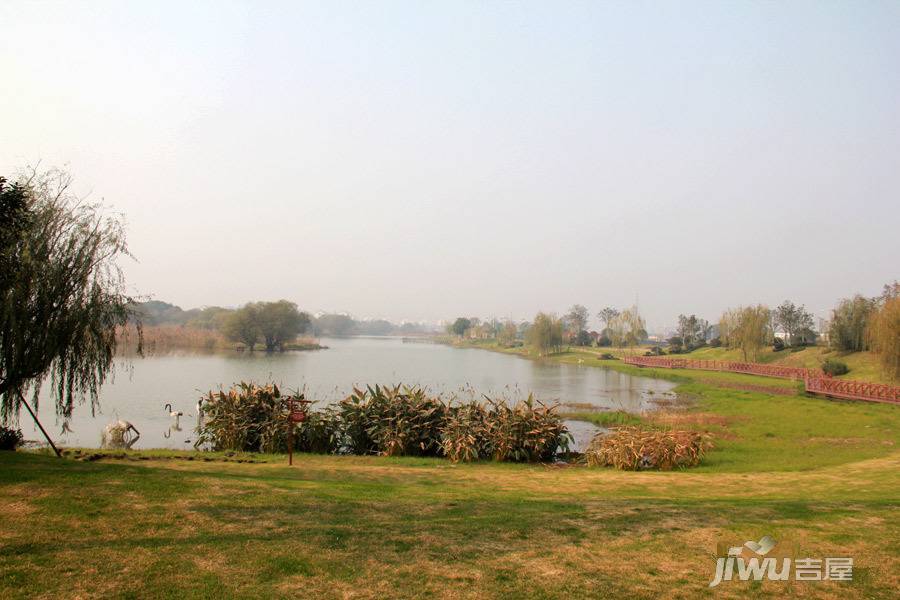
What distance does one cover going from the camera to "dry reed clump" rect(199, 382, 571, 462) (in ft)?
48.5

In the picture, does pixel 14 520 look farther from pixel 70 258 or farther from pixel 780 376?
pixel 780 376

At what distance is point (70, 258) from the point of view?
36.1ft

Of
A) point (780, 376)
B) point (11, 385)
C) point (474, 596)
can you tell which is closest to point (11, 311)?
point (11, 385)

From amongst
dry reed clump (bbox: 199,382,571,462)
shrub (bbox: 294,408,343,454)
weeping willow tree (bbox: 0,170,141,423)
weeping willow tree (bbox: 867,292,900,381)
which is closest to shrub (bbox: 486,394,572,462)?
dry reed clump (bbox: 199,382,571,462)

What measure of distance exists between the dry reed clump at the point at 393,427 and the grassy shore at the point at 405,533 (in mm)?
4426

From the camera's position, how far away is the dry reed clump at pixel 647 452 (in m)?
13.9

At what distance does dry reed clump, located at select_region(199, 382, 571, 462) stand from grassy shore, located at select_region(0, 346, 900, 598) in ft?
14.5

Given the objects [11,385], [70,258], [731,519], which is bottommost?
[731,519]

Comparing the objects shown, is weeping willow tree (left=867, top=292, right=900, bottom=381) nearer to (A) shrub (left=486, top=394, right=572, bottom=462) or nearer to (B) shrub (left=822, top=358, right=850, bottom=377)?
(B) shrub (left=822, top=358, right=850, bottom=377)

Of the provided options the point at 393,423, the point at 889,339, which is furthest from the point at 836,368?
the point at 393,423

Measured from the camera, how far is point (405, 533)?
5.93 meters

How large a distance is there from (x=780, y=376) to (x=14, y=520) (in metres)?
45.9

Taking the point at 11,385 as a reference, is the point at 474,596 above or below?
below

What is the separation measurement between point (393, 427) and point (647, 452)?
6.20m
